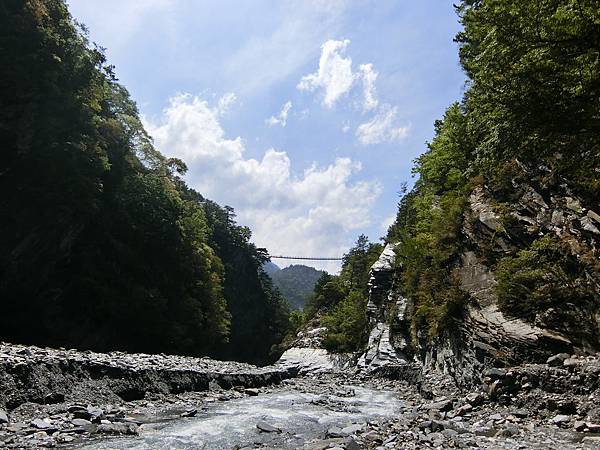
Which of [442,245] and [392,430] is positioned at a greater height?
[442,245]

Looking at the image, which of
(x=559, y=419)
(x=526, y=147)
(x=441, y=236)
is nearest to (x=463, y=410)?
(x=559, y=419)

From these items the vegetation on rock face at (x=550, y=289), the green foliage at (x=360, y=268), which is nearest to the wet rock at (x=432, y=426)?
the vegetation on rock face at (x=550, y=289)

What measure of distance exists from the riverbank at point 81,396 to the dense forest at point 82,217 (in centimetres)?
1794

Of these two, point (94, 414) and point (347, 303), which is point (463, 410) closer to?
point (94, 414)

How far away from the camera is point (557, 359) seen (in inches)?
504

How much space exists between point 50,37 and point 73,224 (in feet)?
45.4

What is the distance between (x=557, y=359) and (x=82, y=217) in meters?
33.8

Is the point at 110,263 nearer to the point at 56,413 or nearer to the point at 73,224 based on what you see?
the point at 73,224

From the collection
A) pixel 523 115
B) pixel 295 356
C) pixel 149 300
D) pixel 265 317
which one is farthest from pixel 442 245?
pixel 265 317

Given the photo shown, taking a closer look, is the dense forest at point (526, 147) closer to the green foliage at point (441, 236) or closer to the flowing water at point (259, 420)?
the green foliage at point (441, 236)

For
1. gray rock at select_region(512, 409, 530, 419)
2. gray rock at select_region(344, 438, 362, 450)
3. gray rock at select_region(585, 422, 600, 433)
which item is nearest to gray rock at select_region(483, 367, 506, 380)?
gray rock at select_region(512, 409, 530, 419)

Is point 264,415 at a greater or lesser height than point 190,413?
lesser

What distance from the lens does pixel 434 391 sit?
18.6 m

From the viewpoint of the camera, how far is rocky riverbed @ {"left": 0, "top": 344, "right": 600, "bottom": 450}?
9.05 m
